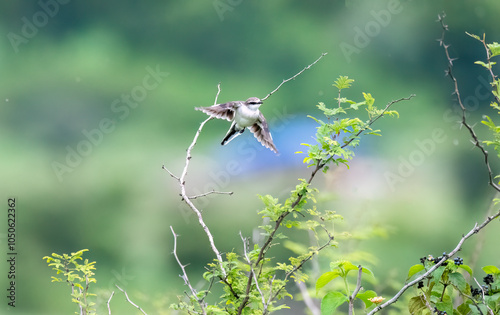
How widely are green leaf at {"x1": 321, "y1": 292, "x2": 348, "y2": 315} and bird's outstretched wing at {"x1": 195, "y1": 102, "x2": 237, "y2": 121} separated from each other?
0.66 m

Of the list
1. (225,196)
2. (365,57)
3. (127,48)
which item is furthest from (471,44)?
(127,48)

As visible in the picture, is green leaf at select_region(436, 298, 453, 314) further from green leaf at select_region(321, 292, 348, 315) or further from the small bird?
the small bird

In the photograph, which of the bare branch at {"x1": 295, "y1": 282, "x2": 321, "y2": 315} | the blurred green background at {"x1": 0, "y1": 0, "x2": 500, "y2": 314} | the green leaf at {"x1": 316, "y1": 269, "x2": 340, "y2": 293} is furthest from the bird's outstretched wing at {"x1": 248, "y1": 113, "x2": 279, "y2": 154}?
the blurred green background at {"x1": 0, "y1": 0, "x2": 500, "y2": 314}

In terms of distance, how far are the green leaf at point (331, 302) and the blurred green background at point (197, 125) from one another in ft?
7.74

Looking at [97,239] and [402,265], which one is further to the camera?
[97,239]

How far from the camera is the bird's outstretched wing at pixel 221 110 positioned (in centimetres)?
156

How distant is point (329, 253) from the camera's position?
6.30 feet

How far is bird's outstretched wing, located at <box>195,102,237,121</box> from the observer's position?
5.11ft

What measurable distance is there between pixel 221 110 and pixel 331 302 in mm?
788

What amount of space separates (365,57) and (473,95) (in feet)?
3.07

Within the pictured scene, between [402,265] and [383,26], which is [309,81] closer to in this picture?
[383,26]

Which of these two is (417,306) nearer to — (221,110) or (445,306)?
(445,306)

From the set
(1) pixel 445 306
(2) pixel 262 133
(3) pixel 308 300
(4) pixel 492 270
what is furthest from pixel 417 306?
(3) pixel 308 300

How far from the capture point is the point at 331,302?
1.00m
